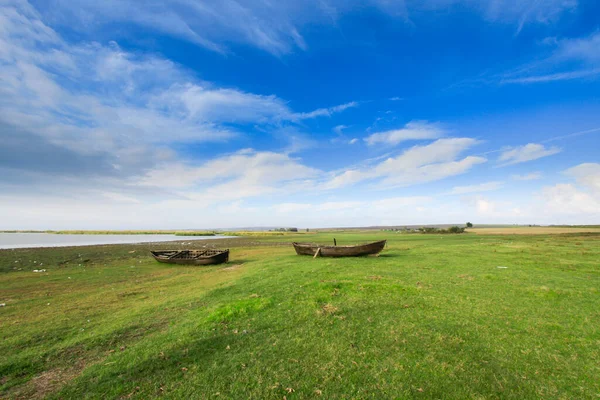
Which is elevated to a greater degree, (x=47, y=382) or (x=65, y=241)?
(x=65, y=241)

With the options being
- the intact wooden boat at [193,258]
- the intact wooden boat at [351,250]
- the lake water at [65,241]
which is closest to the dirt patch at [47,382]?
the intact wooden boat at [193,258]

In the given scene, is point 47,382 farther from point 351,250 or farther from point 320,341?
point 351,250

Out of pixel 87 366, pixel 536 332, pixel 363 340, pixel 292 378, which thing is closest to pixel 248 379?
pixel 292 378

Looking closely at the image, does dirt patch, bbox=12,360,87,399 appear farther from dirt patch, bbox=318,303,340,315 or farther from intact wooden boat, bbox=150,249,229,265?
intact wooden boat, bbox=150,249,229,265

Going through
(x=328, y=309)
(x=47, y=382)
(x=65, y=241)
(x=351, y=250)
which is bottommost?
(x=47, y=382)

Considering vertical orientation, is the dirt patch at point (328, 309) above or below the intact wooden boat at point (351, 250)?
below

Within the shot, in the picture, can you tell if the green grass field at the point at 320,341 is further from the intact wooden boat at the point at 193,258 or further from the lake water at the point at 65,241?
the lake water at the point at 65,241

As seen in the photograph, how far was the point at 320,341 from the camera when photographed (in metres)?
7.10

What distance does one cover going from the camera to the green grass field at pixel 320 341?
212 inches

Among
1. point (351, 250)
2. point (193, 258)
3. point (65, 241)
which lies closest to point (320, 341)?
point (351, 250)

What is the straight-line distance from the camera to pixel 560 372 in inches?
222

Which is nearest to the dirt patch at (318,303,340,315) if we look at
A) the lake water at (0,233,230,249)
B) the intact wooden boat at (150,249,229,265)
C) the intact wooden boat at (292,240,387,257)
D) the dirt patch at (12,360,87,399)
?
the dirt patch at (12,360,87,399)

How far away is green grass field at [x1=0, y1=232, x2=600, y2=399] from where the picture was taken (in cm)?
538

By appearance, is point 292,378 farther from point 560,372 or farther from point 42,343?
point 42,343
